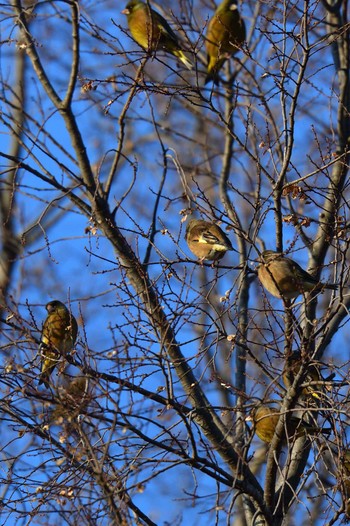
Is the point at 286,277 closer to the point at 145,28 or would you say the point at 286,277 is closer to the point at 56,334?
the point at 56,334

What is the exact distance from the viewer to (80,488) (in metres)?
4.30

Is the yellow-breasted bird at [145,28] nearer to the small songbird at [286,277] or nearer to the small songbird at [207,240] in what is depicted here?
the small songbird at [207,240]

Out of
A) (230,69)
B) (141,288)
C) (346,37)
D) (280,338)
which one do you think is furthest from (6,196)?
(280,338)

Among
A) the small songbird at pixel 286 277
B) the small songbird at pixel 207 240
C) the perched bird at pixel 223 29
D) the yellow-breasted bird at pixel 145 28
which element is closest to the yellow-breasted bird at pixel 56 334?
A: the small songbird at pixel 207 240

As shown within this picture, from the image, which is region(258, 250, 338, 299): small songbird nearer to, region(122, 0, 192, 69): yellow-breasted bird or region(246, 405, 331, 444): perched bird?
region(246, 405, 331, 444): perched bird

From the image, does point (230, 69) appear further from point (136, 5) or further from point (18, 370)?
point (18, 370)

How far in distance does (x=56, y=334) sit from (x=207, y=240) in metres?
1.34

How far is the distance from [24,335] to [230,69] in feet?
17.6

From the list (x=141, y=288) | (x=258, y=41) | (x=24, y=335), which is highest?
(x=258, y=41)

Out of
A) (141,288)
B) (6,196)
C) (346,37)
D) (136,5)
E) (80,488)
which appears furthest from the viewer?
(6,196)

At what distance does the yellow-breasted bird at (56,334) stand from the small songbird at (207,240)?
3.68ft

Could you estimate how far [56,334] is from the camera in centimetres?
662

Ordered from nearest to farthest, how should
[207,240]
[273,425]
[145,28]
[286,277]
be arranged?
[286,277], [207,240], [273,425], [145,28]

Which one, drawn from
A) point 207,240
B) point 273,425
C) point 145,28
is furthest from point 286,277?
point 145,28
